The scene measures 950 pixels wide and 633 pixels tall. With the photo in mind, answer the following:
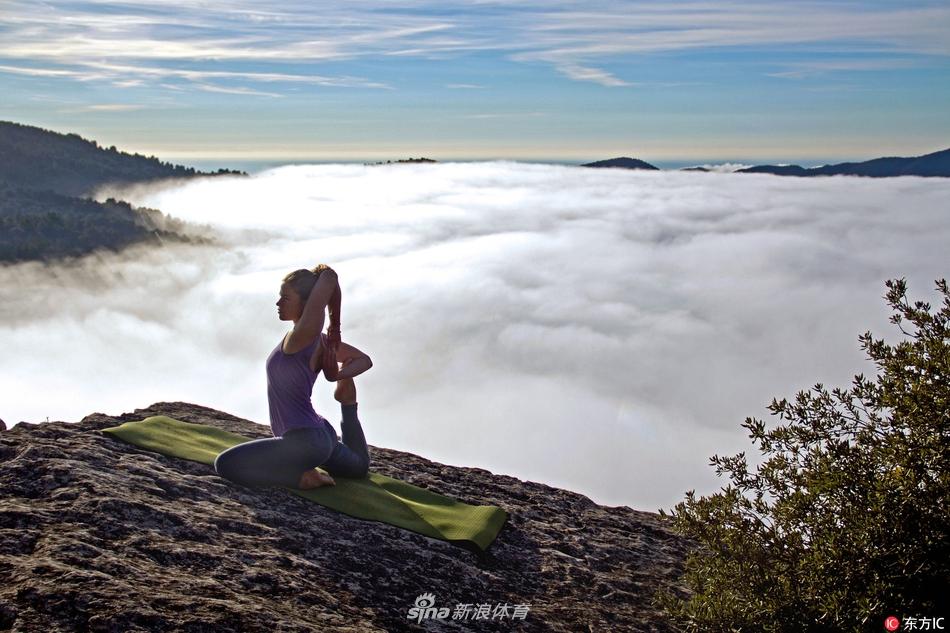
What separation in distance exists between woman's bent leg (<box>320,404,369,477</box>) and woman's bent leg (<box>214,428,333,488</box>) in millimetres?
598

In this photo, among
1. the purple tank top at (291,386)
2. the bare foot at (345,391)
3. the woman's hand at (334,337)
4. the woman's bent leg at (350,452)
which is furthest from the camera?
the bare foot at (345,391)

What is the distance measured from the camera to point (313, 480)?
8.66 m

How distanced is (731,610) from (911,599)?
1488 mm

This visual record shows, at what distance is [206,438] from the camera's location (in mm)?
9922

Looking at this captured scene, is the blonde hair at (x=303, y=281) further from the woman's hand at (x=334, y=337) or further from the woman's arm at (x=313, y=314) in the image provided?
the woman's hand at (x=334, y=337)

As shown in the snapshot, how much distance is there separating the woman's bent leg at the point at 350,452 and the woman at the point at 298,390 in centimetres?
25

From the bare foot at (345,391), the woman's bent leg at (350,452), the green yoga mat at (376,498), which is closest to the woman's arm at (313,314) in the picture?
the bare foot at (345,391)

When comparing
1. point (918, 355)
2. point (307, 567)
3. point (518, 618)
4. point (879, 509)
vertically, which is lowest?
point (518, 618)

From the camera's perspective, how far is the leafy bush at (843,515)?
255 inches

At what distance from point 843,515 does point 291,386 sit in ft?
19.2

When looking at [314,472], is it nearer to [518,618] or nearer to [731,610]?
[518,618]

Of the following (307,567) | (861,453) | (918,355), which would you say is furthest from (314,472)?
(918,355)

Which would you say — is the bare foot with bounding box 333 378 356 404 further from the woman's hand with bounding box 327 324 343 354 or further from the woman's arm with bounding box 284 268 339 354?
the woman's arm with bounding box 284 268 339 354

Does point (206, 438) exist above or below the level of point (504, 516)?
above
